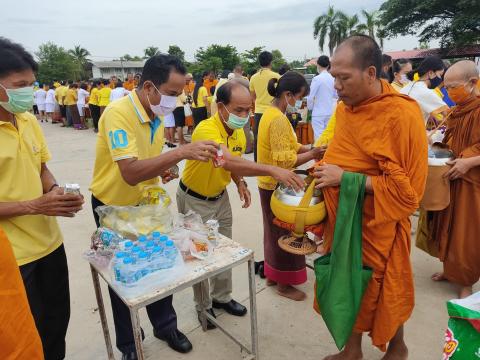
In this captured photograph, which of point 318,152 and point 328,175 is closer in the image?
point 328,175

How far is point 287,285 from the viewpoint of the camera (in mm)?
2943

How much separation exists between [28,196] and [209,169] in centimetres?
103

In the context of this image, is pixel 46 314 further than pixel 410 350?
No

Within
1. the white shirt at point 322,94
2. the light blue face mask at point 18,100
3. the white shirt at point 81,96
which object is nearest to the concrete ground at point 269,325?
the light blue face mask at point 18,100

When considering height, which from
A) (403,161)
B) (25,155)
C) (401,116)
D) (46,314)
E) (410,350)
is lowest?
(410,350)

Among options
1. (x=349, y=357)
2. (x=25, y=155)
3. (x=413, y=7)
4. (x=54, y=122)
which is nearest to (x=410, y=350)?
(x=349, y=357)

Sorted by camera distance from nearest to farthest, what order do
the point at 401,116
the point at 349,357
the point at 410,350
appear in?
the point at 401,116 → the point at 349,357 → the point at 410,350

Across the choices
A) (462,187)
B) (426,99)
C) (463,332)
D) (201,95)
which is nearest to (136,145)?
(463,332)

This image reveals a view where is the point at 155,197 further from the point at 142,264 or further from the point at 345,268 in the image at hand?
the point at 345,268

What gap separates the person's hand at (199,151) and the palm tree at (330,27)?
43.6 m

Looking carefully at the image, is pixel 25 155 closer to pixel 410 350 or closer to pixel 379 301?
pixel 379 301

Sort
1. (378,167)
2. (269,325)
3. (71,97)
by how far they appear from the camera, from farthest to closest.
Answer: (71,97), (269,325), (378,167)

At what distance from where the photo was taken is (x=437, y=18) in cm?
2727

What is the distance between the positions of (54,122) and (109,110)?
15.4m
